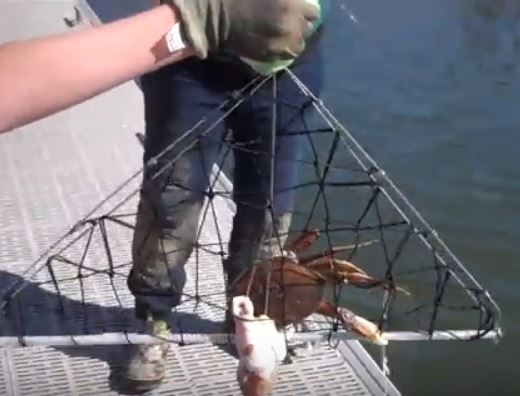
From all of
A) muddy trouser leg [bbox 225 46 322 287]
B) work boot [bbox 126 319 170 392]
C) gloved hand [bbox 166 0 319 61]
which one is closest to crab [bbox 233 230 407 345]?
muddy trouser leg [bbox 225 46 322 287]

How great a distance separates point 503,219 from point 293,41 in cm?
267

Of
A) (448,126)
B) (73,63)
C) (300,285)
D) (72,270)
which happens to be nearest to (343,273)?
(300,285)

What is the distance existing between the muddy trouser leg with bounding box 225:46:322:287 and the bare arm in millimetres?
580

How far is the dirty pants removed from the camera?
194cm

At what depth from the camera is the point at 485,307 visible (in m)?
1.76

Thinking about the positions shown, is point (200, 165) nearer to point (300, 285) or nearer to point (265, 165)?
point (265, 165)

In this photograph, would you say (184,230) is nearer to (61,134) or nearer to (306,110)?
(306,110)

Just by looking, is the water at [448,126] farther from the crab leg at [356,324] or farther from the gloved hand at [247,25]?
the gloved hand at [247,25]

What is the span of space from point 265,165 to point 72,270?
79cm

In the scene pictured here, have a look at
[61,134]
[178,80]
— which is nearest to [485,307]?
[178,80]

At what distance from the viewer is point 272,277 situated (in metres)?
1.85

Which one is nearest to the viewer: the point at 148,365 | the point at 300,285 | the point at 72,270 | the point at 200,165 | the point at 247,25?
the point at 247,25

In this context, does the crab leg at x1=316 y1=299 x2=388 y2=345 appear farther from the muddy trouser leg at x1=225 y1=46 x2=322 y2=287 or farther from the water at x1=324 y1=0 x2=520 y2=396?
the water at x1=324 y1=0 x2=520 y2=396

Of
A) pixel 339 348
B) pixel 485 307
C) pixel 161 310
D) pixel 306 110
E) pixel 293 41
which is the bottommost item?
pixel 339 348
